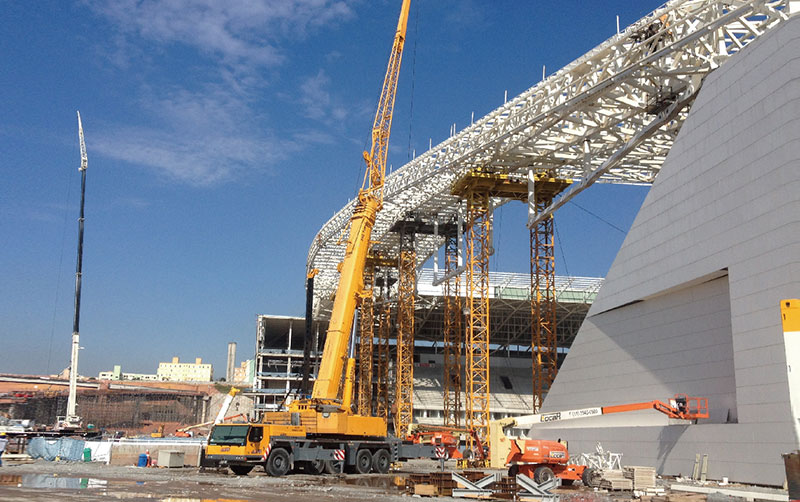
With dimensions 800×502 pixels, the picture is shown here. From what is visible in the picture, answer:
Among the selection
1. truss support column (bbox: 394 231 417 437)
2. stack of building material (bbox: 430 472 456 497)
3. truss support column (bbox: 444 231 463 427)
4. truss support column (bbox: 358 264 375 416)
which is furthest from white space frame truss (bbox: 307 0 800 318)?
truss support column (bbox: 358 264 375 416)

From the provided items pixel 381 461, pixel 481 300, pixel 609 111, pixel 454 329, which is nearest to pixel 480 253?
pixel 481 300

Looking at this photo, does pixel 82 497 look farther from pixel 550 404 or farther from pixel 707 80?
pixel 707 80

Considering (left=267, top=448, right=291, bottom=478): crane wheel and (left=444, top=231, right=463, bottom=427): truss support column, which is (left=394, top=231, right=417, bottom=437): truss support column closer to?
(left=444, top=231, right=463, bottom=427): truss support column

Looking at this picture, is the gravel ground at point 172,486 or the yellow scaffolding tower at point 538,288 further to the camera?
the yellow scaffolding tower at point 538,288

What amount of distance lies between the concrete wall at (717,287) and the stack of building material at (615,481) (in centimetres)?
246

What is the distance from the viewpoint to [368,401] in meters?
74.3

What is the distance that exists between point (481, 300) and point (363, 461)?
18790 mm

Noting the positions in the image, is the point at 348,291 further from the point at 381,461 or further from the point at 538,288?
the point at 538,288

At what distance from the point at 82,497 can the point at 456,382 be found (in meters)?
41.0

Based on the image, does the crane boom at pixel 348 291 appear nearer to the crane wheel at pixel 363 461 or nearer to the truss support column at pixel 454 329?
the crane wheel at pixel 363 461

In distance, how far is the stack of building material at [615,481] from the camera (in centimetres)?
2222

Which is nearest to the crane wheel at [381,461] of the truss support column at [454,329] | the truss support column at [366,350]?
the truss support column at [454,329]

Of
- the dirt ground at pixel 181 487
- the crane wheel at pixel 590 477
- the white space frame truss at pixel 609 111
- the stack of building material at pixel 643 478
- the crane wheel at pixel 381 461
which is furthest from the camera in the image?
the crane wheel at pixel 381 461

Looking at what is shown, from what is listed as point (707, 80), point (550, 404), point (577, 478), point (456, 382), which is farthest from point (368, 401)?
point (707, 80)
